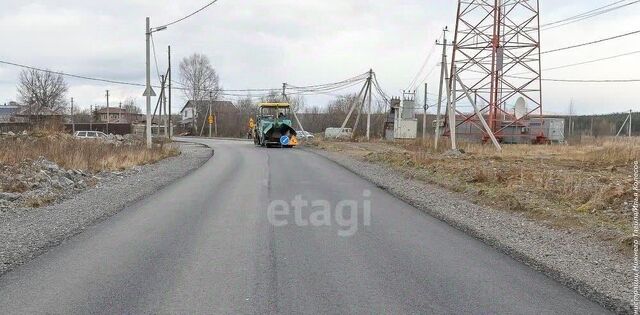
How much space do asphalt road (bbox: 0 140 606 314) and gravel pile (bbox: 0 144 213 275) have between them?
36 centimetres

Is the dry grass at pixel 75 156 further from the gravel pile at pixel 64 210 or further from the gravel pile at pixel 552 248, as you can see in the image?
the gravel pile at pixel 552 248

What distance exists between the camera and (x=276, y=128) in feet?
138

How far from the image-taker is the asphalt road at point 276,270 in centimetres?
543

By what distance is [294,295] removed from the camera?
570 cm

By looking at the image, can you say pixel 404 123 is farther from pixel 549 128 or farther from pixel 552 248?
pixel 552 248

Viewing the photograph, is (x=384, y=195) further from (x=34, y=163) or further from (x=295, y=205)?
(x=34, y=163)

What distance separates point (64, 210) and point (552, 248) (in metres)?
9.00

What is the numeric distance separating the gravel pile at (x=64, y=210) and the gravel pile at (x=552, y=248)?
20.8 ft

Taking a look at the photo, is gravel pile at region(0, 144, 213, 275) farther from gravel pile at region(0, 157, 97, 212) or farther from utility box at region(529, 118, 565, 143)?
utility box at region(529, 118, 565, 143)

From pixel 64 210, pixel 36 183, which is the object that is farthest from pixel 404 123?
pixel 64 210

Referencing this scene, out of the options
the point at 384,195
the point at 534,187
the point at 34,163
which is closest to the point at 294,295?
the point at 384,195

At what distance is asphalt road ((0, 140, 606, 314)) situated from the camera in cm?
543

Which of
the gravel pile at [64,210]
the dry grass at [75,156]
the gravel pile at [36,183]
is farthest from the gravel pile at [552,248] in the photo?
the dry grass at [75,156]

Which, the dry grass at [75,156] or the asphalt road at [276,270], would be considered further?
the dry grass at [75,156]
